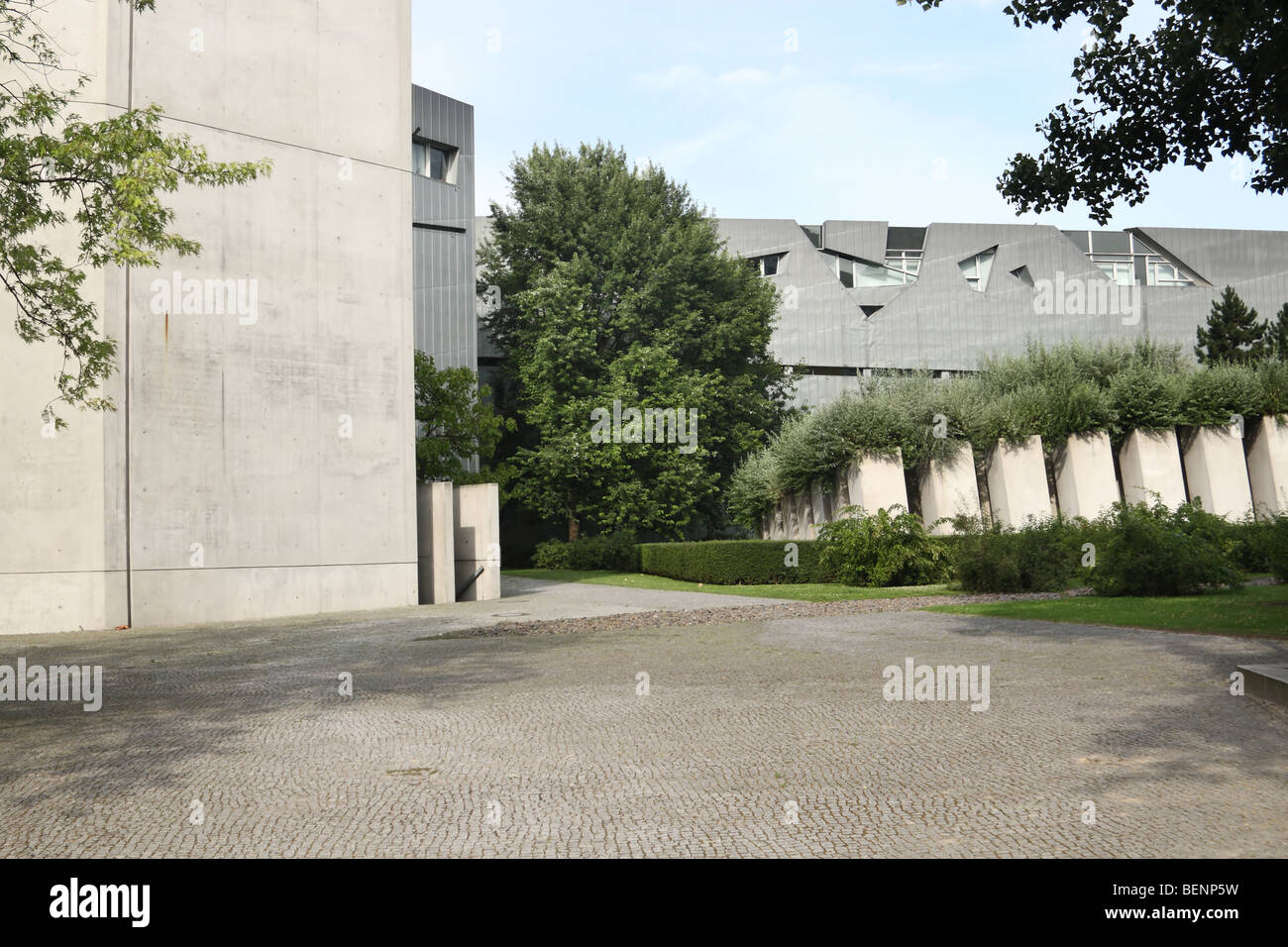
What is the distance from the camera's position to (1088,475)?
109ft

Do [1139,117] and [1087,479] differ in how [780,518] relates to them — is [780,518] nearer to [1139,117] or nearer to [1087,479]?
[1087,479]

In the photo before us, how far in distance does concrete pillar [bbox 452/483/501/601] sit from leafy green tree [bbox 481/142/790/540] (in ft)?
40.3

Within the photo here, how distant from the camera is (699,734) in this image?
24.4 ft

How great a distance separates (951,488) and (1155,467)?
24.9 feet

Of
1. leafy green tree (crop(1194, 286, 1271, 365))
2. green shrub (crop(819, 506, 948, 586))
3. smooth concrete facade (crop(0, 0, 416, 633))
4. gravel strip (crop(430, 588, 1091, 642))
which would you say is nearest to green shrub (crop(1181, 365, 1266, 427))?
green shrub (crop(819, 506, 948, 586))

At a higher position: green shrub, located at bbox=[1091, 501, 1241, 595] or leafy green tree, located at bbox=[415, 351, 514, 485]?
leafy green tree, located at bbox=[415, 351, 514, 485]

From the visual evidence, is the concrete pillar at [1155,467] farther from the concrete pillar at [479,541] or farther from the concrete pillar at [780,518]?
the concrete pillar at [479,541]

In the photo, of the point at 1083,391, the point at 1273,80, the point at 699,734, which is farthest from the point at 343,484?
the point at 1083,391

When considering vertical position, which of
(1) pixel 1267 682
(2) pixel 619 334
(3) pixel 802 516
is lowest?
(1) pixel 1267 682

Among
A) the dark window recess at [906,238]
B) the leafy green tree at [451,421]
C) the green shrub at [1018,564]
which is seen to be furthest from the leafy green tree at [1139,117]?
the dark window recess at [906,238]

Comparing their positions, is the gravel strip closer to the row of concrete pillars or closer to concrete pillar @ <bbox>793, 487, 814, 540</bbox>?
the row of concrete pillars

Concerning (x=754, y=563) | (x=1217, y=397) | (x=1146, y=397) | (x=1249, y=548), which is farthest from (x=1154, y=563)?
(x=1217, y=397)

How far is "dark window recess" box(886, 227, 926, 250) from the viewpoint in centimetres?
5134

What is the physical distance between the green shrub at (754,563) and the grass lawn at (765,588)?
454 millimetres
